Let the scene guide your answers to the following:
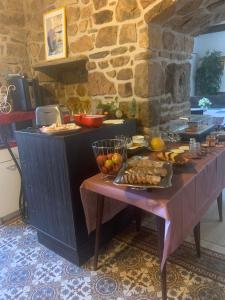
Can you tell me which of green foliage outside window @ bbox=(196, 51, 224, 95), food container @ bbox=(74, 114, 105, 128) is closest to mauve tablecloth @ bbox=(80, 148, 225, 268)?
food container @ bbox=(74, 114, 105, 128)

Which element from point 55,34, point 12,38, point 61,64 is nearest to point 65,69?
point 61,64

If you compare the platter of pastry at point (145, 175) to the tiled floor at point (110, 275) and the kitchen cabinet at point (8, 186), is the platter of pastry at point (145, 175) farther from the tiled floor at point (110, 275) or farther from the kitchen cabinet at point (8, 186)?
the kitchen cabinet at point (8, 186)

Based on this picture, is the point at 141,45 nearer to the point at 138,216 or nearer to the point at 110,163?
the point at 110,163

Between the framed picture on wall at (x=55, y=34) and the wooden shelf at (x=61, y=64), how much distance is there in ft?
0.23

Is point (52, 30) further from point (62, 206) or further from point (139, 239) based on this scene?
point (139, 239)

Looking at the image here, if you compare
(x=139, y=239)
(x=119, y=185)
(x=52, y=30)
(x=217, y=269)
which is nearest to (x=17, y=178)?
(x=139, y=239)

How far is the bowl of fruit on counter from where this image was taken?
146 centimetres

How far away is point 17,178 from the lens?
2.47 meters

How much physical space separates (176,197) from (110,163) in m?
0.44

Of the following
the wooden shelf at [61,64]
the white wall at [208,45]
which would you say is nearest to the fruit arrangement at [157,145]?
the wooden shelf at [61,64]

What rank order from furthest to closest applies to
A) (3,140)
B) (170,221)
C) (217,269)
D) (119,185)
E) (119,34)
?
1. (3,140)
2. (119,34)
3. (217,269)
4. (119,185)
5. (170,221)

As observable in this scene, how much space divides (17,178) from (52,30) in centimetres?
172

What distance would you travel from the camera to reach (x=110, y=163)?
1.45 meters

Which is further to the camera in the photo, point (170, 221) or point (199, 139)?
point (199, 139)
